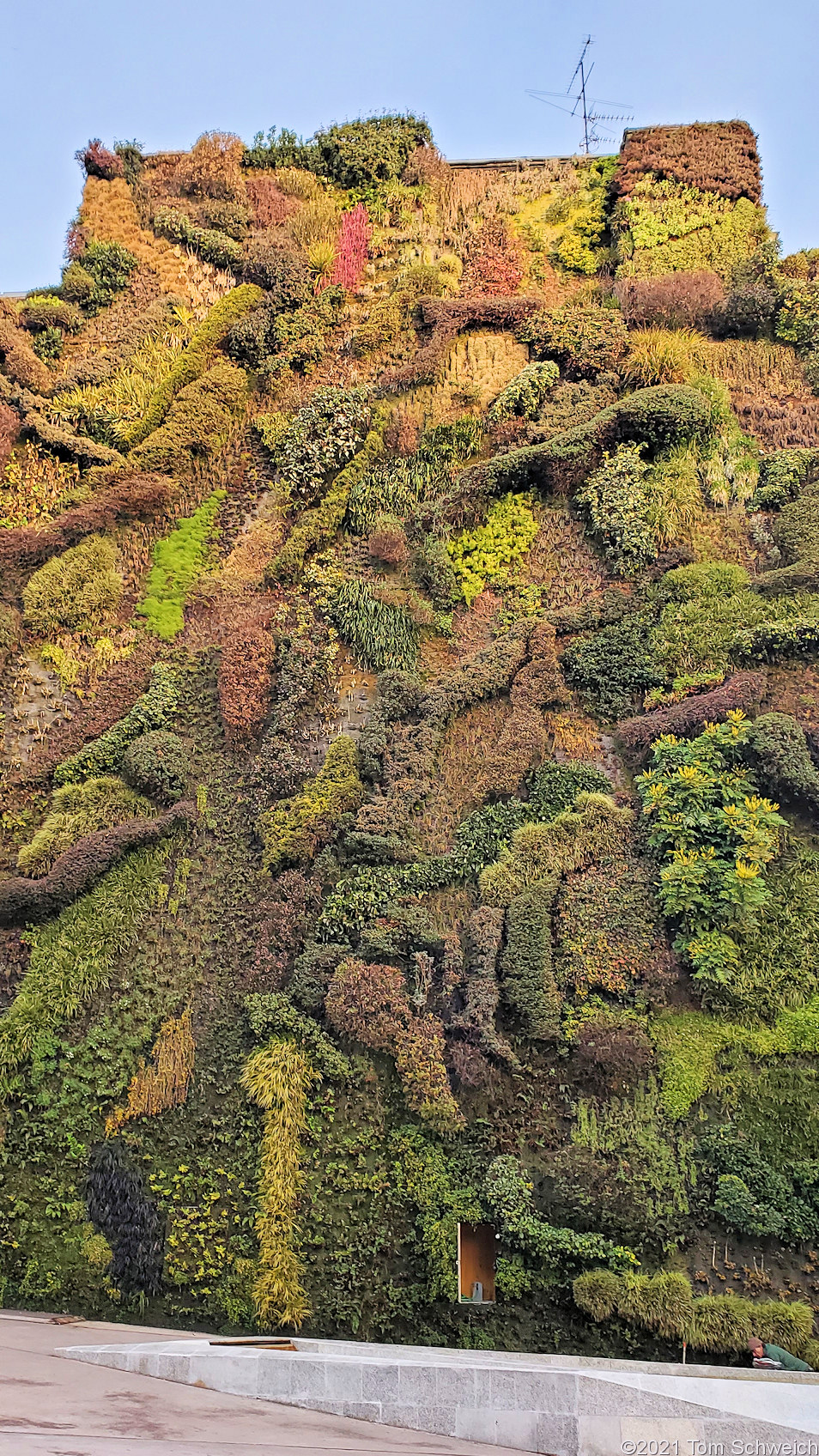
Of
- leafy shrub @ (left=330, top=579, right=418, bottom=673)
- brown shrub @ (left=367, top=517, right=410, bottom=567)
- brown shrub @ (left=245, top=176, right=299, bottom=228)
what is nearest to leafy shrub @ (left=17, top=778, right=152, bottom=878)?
leafy shrub @ (left=330, top=579, right=418, bottom=673)

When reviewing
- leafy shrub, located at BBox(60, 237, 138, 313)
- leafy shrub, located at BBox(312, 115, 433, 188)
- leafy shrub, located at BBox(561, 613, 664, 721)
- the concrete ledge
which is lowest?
the concrete ledge

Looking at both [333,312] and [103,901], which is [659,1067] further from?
[333,312]

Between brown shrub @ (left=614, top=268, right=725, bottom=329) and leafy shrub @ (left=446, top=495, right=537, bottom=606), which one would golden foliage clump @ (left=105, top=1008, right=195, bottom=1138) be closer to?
leafy shrub @ (left=446, top=495, right=537, bottom=606)

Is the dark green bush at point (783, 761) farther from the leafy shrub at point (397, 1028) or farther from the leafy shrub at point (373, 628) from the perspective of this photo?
the leafy shrub at point (397, 1028)

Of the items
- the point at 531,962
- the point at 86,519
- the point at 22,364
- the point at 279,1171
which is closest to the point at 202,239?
the point at 22,364

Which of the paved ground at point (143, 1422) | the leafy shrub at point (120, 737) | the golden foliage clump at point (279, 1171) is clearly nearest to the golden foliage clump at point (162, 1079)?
the golden foliage clump at point (279, 1171)

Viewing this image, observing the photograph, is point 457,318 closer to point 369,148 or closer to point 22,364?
point 369,148

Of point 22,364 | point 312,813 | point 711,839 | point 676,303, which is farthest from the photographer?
point 22,364
